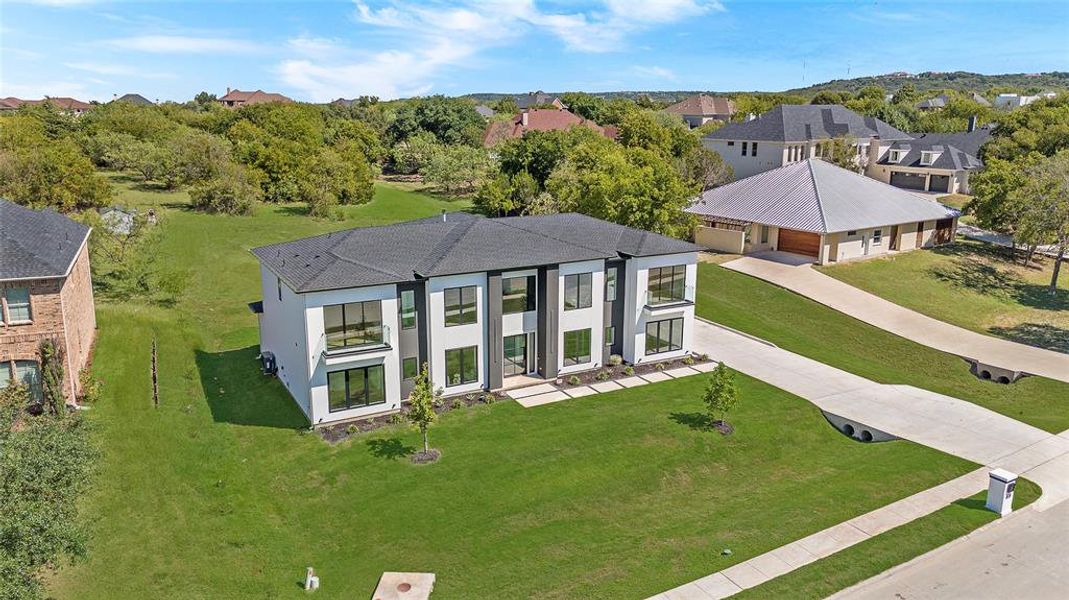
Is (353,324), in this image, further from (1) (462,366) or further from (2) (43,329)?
(2) (43,329)

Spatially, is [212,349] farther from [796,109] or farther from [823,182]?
[796,109]

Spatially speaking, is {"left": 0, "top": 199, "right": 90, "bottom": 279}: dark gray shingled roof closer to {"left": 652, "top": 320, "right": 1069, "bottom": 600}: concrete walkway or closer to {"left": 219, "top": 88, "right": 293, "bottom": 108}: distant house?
{"left": 652, "top": 320, "right": 1069, "bottom": 600}: concrete walkway

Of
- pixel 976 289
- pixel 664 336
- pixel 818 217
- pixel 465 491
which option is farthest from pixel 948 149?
pixel 465 491

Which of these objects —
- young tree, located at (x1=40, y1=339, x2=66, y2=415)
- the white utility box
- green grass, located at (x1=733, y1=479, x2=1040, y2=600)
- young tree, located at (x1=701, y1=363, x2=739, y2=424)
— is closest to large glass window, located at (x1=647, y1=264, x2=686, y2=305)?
young tree, located at (x1=701, y1=363, x2=739, y2=424)

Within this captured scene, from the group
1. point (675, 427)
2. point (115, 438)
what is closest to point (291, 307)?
point (115, 438)

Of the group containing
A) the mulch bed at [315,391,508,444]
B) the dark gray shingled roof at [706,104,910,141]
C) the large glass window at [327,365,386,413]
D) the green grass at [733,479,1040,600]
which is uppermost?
the dark gray shingled roof at [706,104,910,141]

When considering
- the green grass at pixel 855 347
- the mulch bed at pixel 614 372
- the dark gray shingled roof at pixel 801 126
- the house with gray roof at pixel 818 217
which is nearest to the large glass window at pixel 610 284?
the mulch bed at pixel 614 372

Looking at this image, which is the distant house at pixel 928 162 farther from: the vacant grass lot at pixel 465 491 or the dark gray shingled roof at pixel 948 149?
the vacant grass lot at pixel 465 491
